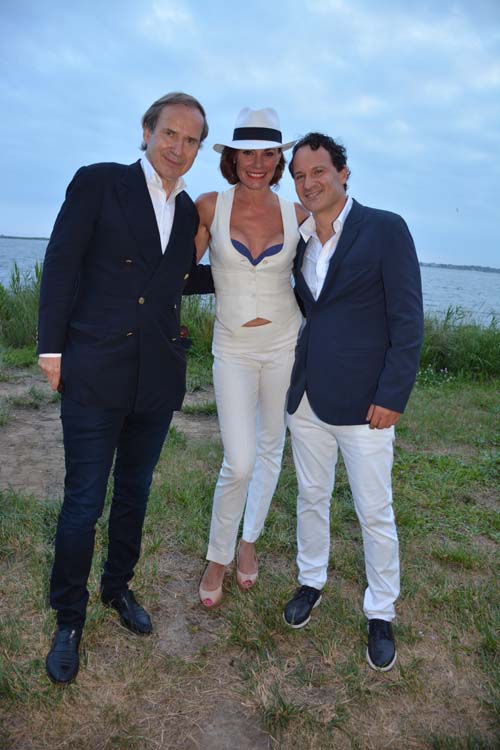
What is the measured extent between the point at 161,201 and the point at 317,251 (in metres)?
0.76

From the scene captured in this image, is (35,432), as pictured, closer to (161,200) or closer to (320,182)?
(161,200)

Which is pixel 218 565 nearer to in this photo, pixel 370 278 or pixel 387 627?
pixel 387 627

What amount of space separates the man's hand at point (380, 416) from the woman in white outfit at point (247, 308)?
0.55m

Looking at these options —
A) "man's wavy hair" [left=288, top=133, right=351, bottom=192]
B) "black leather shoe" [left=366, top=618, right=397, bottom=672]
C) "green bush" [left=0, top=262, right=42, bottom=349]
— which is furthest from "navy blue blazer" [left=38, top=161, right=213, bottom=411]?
"green bush" [left=0, top=262, right=42, bottom=349]

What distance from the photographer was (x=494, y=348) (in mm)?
8969

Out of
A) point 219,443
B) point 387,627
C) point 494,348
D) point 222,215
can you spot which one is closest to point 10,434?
point 219,443

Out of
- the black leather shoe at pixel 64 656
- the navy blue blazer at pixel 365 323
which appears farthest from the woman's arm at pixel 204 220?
the black leather shoe at pixel 64 656

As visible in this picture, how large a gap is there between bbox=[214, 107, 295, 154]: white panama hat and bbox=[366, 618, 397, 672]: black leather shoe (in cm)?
234

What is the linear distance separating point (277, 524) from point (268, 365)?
4.40ft

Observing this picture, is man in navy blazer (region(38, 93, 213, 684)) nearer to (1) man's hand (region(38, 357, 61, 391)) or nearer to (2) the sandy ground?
(1) man's hand (region(38, 357, 61, 391))

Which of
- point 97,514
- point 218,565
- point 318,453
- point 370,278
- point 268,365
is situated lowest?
point 218,565

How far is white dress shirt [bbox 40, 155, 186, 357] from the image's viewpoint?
8.21 ft

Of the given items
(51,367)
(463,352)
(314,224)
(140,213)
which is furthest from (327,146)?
(463,352)

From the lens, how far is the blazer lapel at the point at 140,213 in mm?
2400
